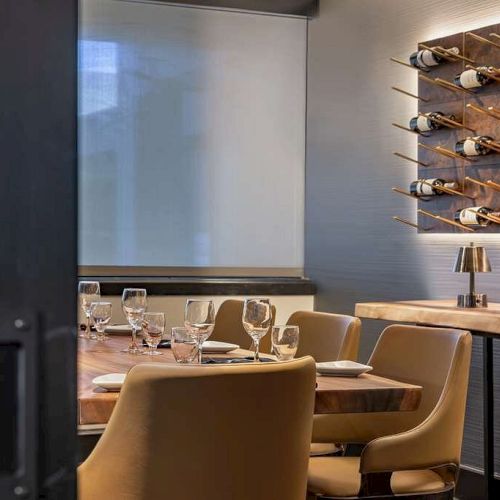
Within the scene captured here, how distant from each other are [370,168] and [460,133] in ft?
2.70

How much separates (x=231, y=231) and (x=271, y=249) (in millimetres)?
293

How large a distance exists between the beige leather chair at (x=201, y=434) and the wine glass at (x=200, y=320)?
807 millimetres

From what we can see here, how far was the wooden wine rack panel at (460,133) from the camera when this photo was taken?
4.29 m

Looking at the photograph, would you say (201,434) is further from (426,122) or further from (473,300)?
(426,122)

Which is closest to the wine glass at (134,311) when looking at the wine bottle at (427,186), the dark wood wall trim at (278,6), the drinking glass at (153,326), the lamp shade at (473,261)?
the drinking glass at (153,326)

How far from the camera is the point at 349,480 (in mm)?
2508

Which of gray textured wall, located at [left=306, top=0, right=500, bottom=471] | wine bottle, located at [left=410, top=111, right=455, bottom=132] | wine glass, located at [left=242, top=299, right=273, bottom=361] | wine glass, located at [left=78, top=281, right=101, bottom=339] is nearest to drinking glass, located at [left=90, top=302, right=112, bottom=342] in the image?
wine glass, located at [left=78, top=281, right=101, bottom=339]

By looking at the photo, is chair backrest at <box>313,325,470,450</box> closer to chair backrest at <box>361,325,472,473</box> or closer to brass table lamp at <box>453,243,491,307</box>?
chair backrest at <box>361,325,472,473</box>

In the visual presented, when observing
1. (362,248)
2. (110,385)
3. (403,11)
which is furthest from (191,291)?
(110,385)

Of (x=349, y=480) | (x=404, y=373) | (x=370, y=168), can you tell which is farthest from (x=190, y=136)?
(x=349, y=480)

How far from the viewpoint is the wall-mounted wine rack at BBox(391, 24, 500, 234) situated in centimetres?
426

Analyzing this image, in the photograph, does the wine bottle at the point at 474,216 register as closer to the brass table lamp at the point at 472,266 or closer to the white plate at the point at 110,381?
the brass table lamp at the point at 472,266

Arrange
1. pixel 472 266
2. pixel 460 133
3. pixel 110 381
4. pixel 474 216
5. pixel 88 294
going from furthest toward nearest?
pixel 460 133, pixel 474 216, pixel 472 266, pixel 88 294, pixel 110 381

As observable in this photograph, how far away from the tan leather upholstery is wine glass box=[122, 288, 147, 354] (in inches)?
34.2
